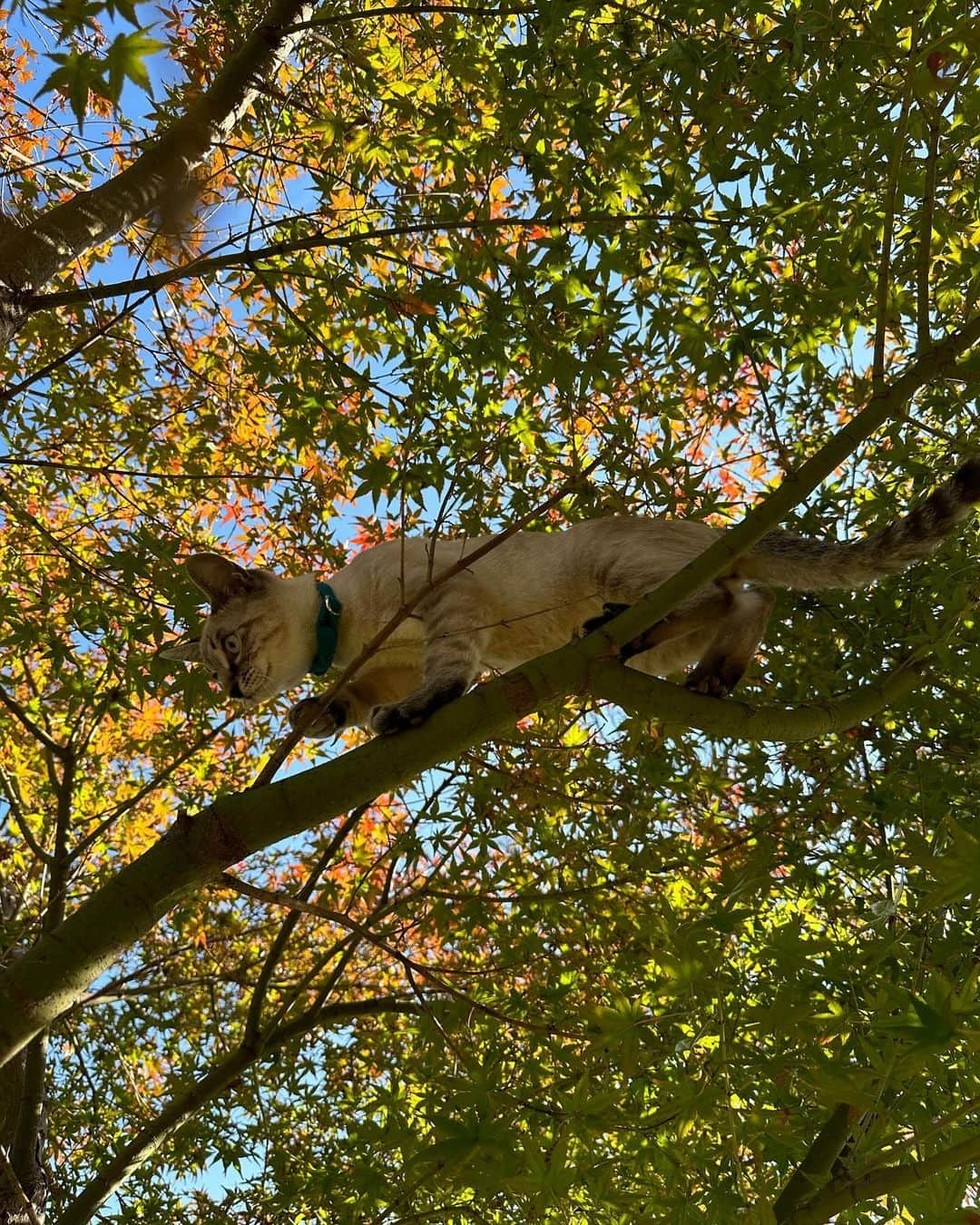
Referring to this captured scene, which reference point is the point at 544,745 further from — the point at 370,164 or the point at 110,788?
the point at 110,788

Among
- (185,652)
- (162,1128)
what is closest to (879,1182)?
(162,1128)

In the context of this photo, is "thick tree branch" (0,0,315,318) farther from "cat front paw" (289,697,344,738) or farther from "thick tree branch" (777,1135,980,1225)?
"thick tree branch" (777,1135,980,1225)

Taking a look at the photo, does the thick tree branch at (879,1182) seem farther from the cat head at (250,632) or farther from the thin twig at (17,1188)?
the cat head at (250,632)

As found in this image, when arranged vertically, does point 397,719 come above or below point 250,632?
below

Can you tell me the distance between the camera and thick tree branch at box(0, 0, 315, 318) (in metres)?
2.99

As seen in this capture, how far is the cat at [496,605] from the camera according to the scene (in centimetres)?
353

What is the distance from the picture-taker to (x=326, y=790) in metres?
2.33

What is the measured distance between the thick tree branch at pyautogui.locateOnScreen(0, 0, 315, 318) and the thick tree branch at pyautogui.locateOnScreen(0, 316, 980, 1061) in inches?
67.2

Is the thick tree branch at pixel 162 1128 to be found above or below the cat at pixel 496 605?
below

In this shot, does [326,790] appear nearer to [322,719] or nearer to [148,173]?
[322,719]

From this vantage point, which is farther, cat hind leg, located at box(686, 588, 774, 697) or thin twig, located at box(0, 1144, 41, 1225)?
cat hind leg, located at box(686, 588, 774, 697)

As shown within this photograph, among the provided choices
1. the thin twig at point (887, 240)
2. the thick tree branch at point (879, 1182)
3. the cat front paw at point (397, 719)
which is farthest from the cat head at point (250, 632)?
the thick tree branch at point (879, 1182)

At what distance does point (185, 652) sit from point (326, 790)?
85.8 inches

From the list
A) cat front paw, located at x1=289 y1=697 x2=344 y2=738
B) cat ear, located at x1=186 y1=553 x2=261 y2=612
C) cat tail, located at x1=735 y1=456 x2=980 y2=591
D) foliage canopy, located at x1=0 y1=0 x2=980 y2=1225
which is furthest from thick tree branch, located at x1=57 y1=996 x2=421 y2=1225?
cat tail, located at x1=735 y1=456 x2=980 y2=591
